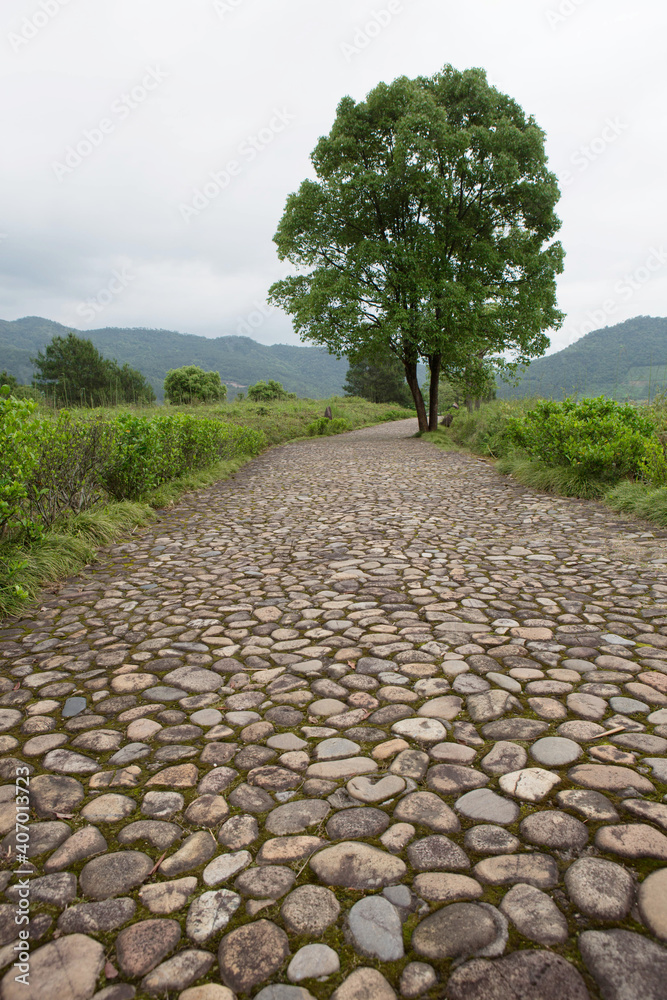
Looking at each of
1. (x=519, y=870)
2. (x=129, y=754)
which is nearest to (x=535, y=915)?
(x=519, y=870)

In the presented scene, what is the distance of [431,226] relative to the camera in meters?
18.9

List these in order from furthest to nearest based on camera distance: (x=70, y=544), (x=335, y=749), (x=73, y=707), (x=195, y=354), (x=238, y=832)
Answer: (x=195, y=354)
(x=70, y=544)
(x=73, y=707)
(x=335, y=749)
(x=238, y=832)

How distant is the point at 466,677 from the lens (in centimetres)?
277

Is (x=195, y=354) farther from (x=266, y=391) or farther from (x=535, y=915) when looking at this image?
(x=535, y=915)

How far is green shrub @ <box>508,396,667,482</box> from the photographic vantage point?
732cm

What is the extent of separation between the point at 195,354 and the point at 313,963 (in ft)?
454

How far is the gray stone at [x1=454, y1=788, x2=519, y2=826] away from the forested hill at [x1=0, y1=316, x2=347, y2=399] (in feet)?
338

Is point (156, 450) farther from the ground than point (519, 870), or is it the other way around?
point (156, 450)

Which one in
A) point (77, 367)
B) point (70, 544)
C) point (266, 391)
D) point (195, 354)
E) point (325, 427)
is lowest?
point (70, 544)

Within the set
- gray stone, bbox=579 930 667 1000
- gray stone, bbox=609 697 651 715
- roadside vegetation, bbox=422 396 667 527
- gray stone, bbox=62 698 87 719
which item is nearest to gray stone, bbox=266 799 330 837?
gray stone, bbox=579 930 667 1000

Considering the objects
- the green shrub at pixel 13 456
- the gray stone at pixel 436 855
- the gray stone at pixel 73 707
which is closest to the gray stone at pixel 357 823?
the gray stone at pixel 436 855

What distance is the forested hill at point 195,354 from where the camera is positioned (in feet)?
361

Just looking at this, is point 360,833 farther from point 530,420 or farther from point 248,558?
point 530,420

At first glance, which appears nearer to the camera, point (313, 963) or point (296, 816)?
point (313, 963)
